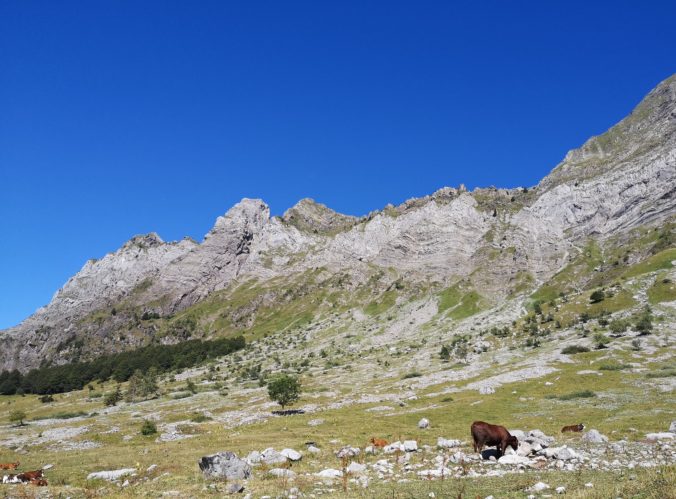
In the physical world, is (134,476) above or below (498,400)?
above

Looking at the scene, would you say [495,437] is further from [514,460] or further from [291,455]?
[291,455]

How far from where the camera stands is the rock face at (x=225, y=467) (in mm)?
26547

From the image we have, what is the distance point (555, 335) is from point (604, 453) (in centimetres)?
11178

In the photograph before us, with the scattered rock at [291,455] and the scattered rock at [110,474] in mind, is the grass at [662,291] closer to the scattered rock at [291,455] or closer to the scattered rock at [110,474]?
the scattered rock at [291,455]

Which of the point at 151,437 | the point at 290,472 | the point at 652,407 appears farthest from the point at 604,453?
the point at 151,437

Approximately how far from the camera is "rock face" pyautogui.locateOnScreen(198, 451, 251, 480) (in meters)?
26.5

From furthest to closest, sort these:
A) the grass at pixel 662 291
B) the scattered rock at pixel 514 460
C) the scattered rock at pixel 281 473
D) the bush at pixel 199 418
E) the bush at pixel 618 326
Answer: the grass at pixel 662 291 → the bush at pixel 618 326 → the bush at pixel 199 418 → the scattered rock at pixel 281 473 → the scattered rock at pixel 514 460

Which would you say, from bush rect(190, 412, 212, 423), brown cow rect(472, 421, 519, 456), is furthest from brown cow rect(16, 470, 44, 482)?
bush rect(190, 412, 212, 423)

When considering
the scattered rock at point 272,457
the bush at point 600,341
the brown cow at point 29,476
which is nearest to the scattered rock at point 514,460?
the scattered rock at point 272,457

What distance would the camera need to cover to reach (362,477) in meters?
24.8

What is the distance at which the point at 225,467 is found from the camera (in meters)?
26.9

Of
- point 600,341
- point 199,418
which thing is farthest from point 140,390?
point 600,341

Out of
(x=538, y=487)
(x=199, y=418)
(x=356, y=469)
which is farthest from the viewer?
(x=199, y=418)

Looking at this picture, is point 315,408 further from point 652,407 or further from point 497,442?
point 497,442
